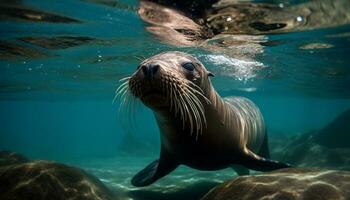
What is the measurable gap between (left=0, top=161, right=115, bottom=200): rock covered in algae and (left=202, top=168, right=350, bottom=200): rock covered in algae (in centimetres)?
247

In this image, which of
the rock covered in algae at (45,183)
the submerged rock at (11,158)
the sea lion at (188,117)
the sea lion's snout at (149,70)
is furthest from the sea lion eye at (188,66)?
the submerged rock at (11,158)

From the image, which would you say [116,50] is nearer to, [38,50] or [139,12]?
[38,50]

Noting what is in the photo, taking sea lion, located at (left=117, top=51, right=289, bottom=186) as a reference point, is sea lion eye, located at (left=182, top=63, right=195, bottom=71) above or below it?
above

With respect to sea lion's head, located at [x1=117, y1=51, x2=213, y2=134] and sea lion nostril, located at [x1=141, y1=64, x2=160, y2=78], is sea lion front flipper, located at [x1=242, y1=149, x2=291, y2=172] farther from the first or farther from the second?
sea lion nostril, located at [x1=141, y1=64, x2=160, y2=78]

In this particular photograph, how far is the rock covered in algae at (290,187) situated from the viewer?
13.6 ft

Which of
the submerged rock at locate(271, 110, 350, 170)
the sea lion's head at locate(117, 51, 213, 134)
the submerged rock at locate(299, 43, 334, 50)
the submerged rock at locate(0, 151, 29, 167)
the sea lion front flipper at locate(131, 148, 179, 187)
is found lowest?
the submerged rock at locate(271, 110, 350, 170)

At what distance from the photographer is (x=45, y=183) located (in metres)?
6.02

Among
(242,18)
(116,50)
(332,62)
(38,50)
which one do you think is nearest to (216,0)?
(242,18)

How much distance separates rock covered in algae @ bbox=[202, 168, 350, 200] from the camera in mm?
4160

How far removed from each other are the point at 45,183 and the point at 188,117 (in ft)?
9.34

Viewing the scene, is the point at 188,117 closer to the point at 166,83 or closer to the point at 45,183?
the point at 166,83

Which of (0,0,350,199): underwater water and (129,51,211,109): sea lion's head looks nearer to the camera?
(129,51,211,109): sea lion's head

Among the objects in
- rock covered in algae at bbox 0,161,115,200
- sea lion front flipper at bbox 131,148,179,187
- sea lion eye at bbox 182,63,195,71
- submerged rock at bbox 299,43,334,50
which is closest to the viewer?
sea lion eye at bbox 182,63,195,71

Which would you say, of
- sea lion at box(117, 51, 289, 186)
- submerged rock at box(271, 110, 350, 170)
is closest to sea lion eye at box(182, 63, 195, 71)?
sea lion at box(117, 51, 289, 186)
